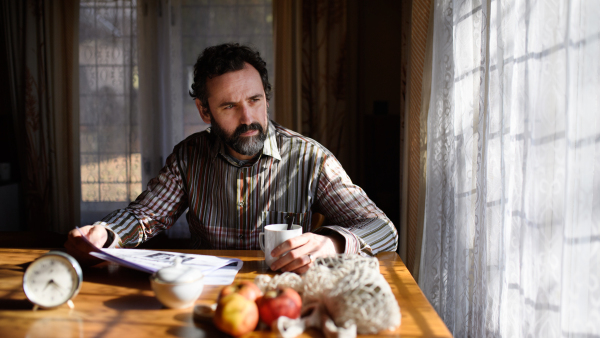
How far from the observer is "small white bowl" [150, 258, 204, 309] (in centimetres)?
79

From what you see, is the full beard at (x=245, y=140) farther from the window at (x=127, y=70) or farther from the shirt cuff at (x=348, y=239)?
the window at (x=127, y=70)

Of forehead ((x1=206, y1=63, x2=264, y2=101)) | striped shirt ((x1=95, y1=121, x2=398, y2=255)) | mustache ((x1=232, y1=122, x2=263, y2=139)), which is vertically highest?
forehead ((x1=206, y1=63, x2=264, y2=101))

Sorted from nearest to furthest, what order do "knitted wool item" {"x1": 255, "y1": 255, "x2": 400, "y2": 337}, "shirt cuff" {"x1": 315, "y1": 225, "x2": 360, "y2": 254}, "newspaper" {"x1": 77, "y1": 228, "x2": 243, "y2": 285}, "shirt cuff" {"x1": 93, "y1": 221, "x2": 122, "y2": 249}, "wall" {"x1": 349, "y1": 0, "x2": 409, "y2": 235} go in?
"knitted wool item" {"x1": 255, "y1": 255, "x2": 400, "y2": 337}, "newspaper" {"x1": 77, "y1": 228, "x2": 243, "y2": 285}, "shirt cuff" {"x1": 315, "y1": 225, "x2": 360, "y2": 254}, "shirt cuff" {"x1": 93, "y1": 221, "x2": 122, "y2": 249}, "wall" {"x1": 349, "y1": 0, "x2": 409, "y2": 235}

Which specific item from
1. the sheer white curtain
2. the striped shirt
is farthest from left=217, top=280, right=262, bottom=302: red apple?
the striped shirt

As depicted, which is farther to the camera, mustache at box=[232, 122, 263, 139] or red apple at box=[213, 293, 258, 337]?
mustache at box=[232, 122, 263, 139]

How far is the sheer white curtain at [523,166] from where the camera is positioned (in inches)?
33.4

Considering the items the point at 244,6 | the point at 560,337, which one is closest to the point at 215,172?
the point at 560,337

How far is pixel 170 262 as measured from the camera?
1.02 metres

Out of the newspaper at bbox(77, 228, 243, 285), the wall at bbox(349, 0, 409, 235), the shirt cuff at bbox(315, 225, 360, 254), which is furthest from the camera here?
the wall at bbox(349, 0, 409, 235)

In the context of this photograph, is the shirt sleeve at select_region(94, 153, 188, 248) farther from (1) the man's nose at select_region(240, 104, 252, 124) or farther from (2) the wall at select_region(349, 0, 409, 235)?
(2) the wall at select_region(349, 0, 409, 235)

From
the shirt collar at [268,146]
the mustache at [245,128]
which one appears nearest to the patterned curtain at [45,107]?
the shirt collar at [268,146]

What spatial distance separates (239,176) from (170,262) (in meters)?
0.61

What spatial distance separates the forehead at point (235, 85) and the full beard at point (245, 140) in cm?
11

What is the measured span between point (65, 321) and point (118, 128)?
3087 millimetres
